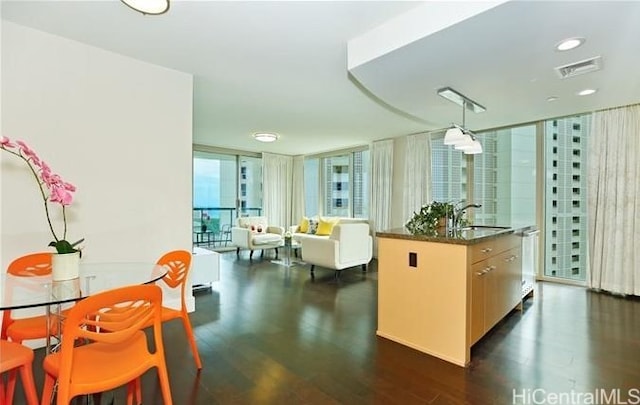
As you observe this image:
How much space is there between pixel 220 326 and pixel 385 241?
1.74m

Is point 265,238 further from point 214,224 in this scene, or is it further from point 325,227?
point 214,224

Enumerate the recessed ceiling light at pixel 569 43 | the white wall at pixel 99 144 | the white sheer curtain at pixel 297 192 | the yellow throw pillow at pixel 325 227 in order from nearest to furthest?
1. the recessed ceiling light at pixel 569 43
2. the white wall at pixel 99 144
3. the yellow throw pillow at pixel 325 227
4. the white sheer curtain at pixel 297 192

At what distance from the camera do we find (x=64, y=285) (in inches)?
69.9

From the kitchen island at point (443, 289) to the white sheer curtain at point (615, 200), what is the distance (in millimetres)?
2130

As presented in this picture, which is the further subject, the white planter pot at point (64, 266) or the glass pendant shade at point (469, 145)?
the glass pendant shade at point (469, 145)

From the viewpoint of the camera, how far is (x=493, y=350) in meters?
2.53

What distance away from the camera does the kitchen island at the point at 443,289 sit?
2.32 metres

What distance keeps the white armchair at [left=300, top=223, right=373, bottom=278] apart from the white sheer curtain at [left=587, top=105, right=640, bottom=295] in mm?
3048

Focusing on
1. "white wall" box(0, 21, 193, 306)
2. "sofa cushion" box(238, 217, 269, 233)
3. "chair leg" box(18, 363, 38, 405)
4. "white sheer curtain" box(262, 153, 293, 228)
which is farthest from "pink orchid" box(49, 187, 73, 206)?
"white sheer curtain" box(262, 153, 293, 228)

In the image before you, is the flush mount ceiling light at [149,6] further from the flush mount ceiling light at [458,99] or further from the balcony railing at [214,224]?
the balcony railing at [214,224]

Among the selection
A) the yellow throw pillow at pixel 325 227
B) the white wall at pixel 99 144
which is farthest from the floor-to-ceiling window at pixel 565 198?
the white wall at pixel 99 144

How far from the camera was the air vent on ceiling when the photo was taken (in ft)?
8.33

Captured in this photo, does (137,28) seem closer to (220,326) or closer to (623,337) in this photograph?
(220,326)

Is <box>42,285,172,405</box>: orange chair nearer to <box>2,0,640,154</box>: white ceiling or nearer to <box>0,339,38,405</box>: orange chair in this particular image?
<box>0,339,38,405</box>: orange chair
